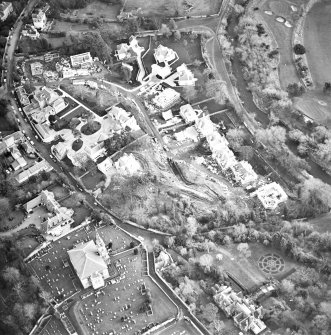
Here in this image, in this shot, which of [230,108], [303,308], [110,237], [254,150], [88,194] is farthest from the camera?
[230,108]

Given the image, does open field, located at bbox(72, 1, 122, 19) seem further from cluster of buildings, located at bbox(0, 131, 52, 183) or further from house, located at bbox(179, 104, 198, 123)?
cluster of buildings, located at bbox(0, 131, 52, 183)

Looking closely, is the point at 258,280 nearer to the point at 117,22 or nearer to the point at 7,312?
the point at 7,312

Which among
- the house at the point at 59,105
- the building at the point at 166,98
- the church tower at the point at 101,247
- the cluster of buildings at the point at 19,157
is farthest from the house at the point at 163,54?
the church tower at the point at 101,247

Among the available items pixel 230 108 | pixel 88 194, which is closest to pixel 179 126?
pixel 230 108

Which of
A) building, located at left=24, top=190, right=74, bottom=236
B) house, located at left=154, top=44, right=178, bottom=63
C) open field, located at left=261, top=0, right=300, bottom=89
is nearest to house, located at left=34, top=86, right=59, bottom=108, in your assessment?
building, located at left=24, top=190, right=74, bottom=236

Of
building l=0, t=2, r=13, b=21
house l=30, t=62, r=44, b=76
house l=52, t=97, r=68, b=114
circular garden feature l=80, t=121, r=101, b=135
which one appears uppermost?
building l=0, t=2, r=13, b=21
